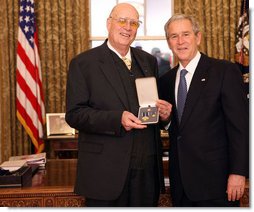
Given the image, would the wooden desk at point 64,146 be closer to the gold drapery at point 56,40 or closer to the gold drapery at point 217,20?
the gold drapery at point 56,40

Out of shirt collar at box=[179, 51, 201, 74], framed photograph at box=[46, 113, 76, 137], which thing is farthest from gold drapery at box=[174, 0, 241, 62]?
shirt collar at box=[179, 51, 201, 74]

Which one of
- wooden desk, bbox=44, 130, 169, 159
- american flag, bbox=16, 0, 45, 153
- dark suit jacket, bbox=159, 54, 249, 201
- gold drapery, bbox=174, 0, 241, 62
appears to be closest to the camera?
dark suit jacket, bbox=159, 54, 249, 201

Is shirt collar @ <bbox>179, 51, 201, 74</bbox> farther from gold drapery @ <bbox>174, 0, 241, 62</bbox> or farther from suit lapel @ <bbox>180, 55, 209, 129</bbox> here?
gold drapery @ <bbox>174, 0, 241, 62</bbox>

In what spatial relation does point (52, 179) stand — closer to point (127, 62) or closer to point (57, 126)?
point (127, 62)

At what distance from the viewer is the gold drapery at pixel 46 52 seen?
19.5 feet

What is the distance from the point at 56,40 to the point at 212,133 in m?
4.27

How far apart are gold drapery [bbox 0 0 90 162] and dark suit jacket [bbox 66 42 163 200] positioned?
382 centimetres

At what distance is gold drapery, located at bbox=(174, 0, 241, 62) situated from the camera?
608cm

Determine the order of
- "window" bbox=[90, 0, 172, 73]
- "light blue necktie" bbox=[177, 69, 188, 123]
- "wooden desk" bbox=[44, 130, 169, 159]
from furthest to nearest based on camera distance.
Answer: "window" bbox=[90, 0, 172, 73], "wooden desk" bbox=[44, 130, 169, 159], "light blue necktie" bbox=[177, 69, 188, 123]

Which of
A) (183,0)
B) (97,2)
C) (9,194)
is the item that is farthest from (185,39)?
(97,2)

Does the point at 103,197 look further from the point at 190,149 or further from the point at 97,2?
the point at 97,2

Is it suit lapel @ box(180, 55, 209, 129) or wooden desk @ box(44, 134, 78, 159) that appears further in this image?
wooden desk @ box(44, 134, 78, 159)

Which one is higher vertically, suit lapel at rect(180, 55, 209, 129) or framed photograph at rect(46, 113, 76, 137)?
suit lapel at rect(180, 55, 209, 129)

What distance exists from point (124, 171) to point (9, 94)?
166 inches
